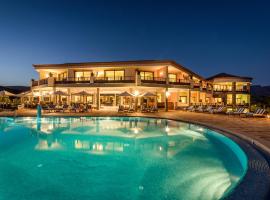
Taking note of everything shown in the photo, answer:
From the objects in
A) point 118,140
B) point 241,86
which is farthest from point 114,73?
point 241,86

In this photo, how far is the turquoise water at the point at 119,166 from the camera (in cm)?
497

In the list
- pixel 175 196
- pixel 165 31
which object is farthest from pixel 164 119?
pixel 165 31

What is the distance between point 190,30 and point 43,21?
35887mm

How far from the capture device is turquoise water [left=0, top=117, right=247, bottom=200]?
4973mm

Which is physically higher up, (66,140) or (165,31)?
(165,31)

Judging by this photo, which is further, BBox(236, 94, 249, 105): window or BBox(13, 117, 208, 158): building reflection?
BBox(236, 94, 249, 105): window

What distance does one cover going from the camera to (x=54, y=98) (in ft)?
99.1

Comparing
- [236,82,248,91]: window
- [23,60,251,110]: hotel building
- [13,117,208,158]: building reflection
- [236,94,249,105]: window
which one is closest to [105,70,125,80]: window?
[23,60,251,110]: hotel building

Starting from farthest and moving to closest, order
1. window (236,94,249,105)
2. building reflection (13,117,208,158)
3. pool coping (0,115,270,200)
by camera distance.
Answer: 1. window (236,94,249,105)
2. building reflection (13,117,208,158)
3. pool coping (0,115,270,200)

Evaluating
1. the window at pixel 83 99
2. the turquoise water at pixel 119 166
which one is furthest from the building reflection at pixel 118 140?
the window at pixel 83 99

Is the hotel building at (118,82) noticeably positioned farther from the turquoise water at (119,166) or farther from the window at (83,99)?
the turquoise water at (119,166)

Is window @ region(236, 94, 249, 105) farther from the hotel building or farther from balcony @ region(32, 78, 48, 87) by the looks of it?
balcony @ region(32, 78, 48, 87)

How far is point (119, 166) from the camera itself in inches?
271

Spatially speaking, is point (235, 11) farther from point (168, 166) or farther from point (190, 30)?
point (168, 166)
